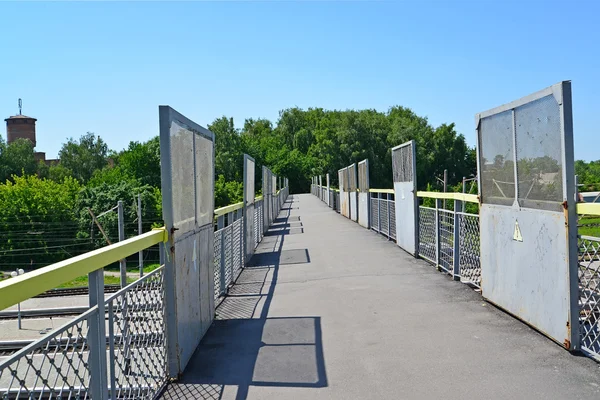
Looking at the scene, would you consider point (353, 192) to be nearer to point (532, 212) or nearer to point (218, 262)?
point (218, 262)

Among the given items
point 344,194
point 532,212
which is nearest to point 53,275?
point 532,212

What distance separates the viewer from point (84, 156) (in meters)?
103

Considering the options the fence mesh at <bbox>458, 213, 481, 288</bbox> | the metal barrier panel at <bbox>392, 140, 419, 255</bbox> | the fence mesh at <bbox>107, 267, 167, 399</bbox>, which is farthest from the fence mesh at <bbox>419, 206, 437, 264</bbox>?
the fence mesh at <bbox>107, 267, 167, 399</bbox>

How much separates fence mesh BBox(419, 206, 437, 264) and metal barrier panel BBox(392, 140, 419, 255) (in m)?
0.12

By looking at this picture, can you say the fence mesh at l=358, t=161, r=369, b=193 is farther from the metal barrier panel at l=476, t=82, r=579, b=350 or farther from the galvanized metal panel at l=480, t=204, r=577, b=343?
the galvanized metal panel at l=480, t=204, r=577, b=343

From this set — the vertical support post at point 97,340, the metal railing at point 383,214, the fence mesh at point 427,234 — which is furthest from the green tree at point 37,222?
the vertical support post at point 97,340

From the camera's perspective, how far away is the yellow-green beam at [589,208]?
4230 millimetres

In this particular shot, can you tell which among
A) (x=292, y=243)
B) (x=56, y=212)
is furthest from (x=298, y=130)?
(x=292, y=243)

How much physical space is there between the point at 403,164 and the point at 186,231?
7042 mm

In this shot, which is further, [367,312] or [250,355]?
[367,312]

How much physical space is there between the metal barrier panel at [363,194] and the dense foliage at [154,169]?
16914 mm

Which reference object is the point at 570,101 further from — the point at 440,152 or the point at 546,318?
the point at 440,152

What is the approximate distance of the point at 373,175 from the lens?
69.4 metres

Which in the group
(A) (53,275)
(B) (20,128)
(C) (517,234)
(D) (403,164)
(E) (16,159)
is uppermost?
(B) (20,128)
